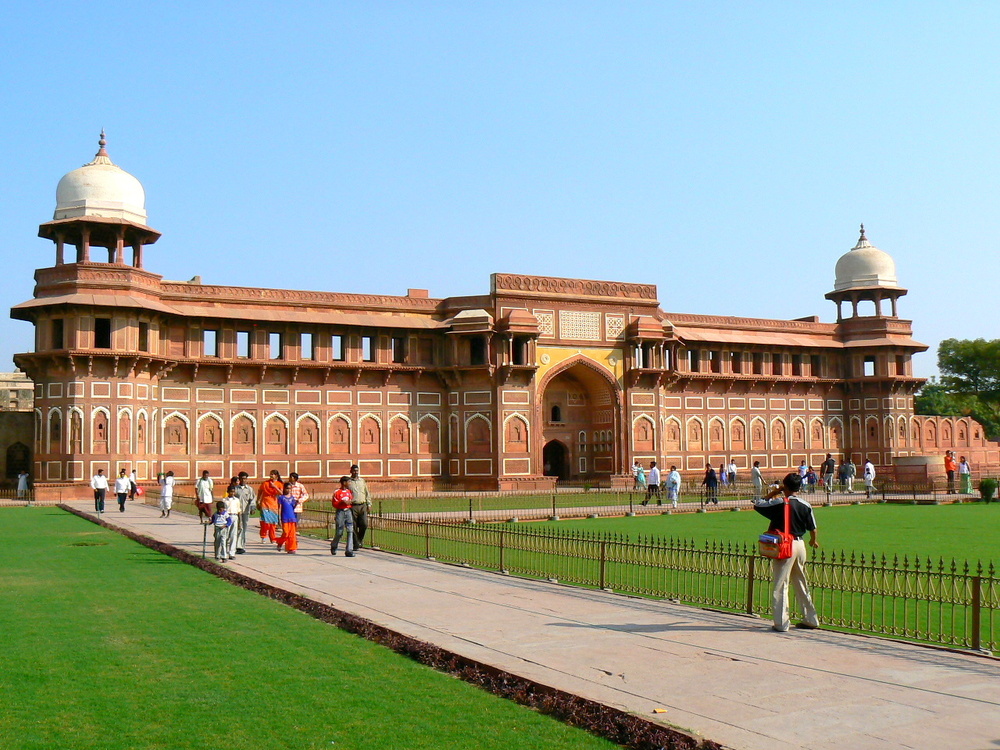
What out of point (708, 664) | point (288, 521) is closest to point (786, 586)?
point (708, 664)

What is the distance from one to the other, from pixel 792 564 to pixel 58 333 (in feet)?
90.8

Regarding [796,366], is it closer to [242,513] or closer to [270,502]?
[270,502]

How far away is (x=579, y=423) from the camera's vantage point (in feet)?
129

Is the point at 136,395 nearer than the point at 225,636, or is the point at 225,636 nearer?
the point at 225,636

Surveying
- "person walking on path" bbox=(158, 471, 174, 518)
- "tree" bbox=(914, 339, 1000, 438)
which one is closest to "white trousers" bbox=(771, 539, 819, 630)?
"person walking on path" bbox=(158, 471, 174, 518)

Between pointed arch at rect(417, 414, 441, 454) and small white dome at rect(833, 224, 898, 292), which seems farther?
small white dome at rect(833, 224, 898, 292)

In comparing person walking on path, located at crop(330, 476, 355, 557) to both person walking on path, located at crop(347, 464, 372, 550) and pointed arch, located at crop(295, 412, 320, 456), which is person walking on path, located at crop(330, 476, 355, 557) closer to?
person walking on path, located at crop(347, 464, 372, 550)

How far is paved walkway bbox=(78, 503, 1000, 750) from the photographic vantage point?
5.18 metres

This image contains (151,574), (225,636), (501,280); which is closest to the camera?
(225,636)

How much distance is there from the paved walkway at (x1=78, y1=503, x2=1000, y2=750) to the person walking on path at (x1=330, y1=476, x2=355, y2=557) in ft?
10.7

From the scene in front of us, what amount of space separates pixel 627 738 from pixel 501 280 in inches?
1216

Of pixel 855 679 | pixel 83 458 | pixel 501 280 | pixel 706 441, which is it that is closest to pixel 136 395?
pixel 83 458

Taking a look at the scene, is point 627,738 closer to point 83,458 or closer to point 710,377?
point 83,458

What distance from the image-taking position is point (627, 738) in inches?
202
